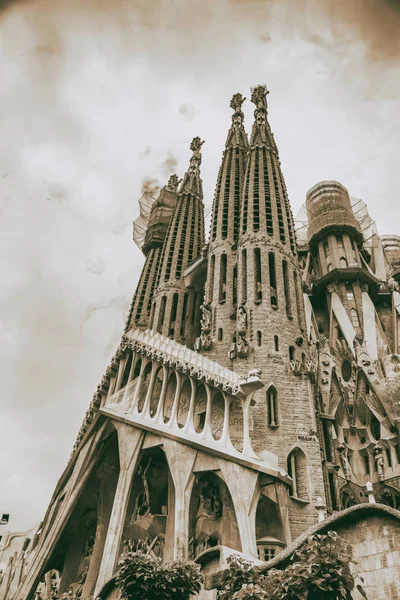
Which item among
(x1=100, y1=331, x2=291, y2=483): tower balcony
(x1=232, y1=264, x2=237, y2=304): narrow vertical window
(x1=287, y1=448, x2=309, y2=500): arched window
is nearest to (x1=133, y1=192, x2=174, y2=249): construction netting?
(x1=232, y1=264, x2=237, y2=304): narrow vertical window

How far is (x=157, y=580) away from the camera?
908 cm

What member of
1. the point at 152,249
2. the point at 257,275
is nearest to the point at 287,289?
the point at 257,275

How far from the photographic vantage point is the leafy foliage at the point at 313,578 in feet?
23.1

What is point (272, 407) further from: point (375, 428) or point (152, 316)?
point (152, 316)

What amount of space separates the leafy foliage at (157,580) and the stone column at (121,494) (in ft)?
28.1

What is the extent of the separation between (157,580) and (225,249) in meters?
20.3

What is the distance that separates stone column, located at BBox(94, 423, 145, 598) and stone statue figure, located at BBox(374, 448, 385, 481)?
31.0 ft

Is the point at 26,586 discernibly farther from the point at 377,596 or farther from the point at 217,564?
the point at 377,596

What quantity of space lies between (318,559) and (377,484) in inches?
623

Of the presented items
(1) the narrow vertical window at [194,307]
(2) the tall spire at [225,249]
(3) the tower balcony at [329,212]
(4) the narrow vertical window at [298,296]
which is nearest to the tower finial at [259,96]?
(2) the tall spire at [225,249]

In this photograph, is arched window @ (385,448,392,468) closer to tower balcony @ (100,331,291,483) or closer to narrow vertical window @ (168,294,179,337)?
tower balcony @ (100,331,291,483)

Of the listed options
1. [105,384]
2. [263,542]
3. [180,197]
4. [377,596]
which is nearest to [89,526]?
[105,384]

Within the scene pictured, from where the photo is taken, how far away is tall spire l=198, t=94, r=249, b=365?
78.1 ft

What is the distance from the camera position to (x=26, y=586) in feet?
65.3
